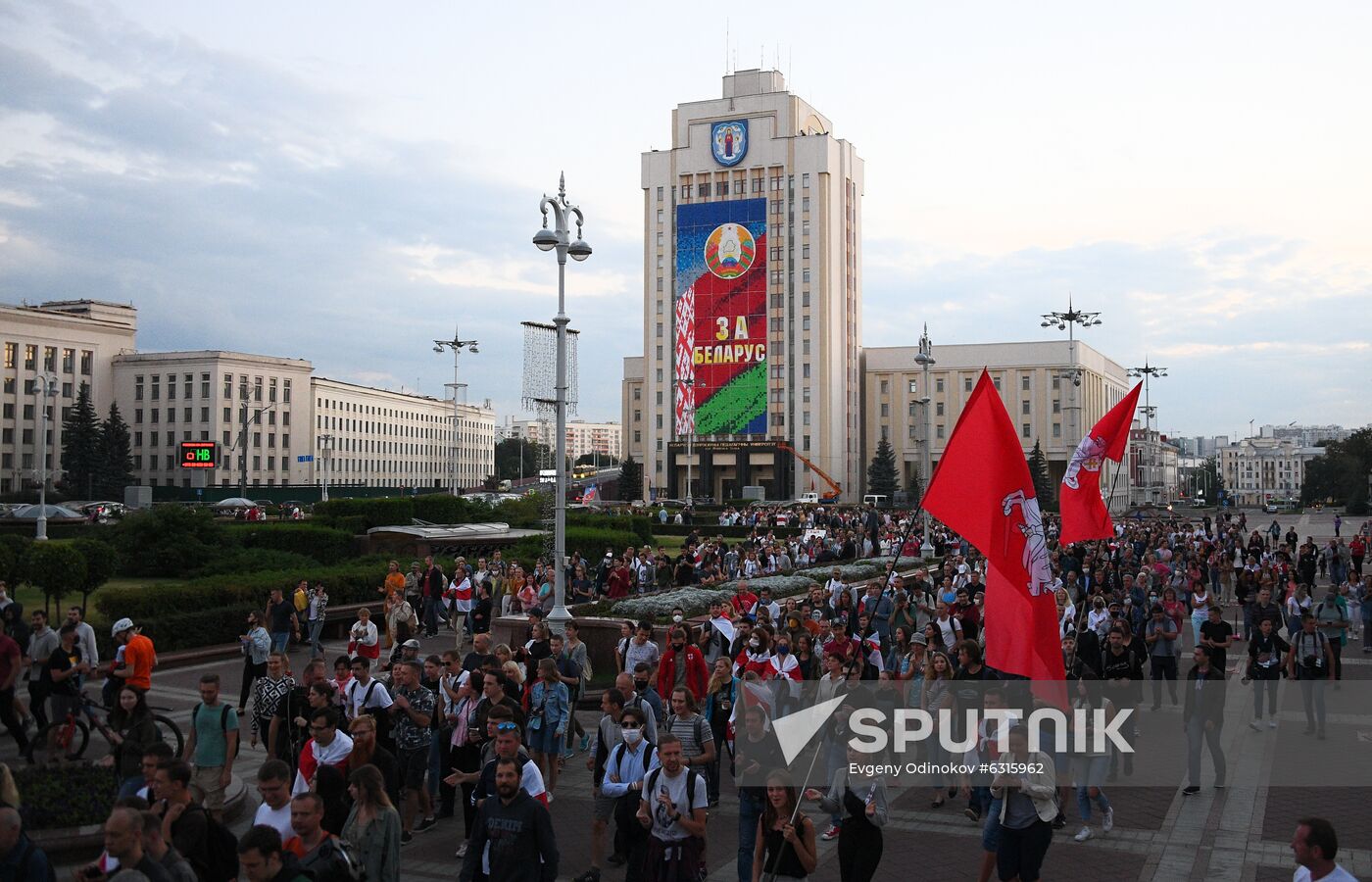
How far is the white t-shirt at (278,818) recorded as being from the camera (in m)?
6.28

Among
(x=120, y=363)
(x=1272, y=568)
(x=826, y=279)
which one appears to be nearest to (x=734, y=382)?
(x=826, y=279)

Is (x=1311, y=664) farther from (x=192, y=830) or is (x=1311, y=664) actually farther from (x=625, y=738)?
(x=192, y=830)

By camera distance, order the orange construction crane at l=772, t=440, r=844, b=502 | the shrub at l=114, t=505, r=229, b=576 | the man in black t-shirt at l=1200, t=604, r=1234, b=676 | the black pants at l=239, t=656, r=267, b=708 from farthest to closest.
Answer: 1. the orange construction crane at l=772, t=440, r=844, b=502
2. the shrub at l=114, t=505, r=229, b=576
3. the black pants at l=239, t=656, r=267, b=708
4. the man in black t-shirt at l=1200, t=604, r=1234, b=676

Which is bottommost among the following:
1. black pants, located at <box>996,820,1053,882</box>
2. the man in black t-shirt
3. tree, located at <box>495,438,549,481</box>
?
black pants, located at <box>996,820,1053,882</box>

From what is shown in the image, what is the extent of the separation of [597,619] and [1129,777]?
9316 mm

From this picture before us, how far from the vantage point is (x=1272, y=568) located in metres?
23.5

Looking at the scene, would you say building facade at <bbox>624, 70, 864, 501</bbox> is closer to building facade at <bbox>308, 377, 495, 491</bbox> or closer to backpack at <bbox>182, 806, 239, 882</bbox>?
building facade at <bbox>308, 377, 495, 491</bbox>

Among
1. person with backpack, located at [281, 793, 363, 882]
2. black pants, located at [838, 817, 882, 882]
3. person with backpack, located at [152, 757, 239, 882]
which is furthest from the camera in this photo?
black pants, located at [838, 817, 882, 882]

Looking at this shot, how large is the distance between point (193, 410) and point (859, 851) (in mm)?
109504

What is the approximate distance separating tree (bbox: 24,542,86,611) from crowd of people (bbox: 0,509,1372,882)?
5.03 m

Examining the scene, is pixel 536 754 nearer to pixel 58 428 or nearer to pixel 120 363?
pixel 58 428

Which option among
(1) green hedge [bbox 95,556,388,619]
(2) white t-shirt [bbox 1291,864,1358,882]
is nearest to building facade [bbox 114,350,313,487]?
(1) green hedge [bbox 95,556,388,619]

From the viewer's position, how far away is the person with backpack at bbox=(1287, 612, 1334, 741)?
13.8 metres

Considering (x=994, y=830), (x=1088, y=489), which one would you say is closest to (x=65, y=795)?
Result: (x=994, y=830)
